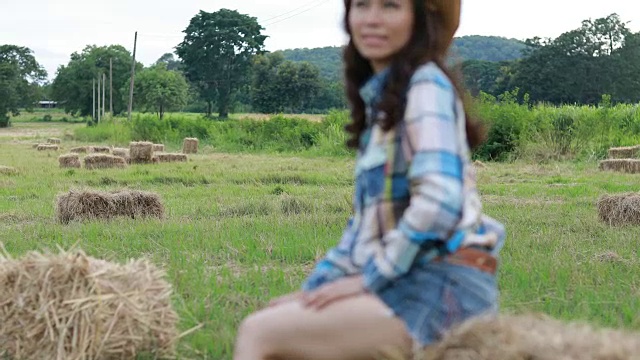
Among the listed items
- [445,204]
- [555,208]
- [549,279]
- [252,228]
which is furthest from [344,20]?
[555,208]

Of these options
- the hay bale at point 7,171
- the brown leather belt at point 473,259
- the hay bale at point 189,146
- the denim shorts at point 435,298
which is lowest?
the hay bale at point 189,146

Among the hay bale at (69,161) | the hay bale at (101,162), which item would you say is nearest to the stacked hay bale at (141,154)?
the hay bale at (101,162)

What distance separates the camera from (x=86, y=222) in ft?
30.1

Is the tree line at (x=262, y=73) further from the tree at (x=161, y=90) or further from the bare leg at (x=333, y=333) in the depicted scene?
the bare leg at (x=333, y=333)

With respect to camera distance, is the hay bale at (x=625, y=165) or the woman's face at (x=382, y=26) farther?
the hay bale at (x=625, y=165)

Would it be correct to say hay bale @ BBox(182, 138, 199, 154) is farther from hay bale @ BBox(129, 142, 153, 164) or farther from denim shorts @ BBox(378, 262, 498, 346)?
denim shorts @ BBox(378, 262, 498, 346)

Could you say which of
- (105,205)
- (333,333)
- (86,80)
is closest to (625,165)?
(105,205)

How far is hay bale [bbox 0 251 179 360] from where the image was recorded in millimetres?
3525

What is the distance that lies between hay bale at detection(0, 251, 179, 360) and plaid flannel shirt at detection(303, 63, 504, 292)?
1.27 m

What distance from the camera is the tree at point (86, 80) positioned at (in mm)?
89812

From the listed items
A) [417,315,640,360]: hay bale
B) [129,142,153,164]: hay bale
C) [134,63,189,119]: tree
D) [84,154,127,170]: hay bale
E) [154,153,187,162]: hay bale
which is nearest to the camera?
[417,315,640,360]: hay bale

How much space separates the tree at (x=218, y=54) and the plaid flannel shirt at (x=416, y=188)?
7784 centimetres

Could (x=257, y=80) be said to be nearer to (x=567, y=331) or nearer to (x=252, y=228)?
(x=252, y=228)

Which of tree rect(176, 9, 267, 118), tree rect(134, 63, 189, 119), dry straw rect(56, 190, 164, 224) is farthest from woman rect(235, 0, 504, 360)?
tree rect(176, 9, 267, 118)
